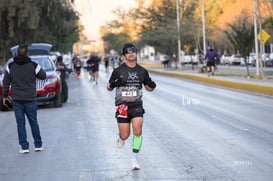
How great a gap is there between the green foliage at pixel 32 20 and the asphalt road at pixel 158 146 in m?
22.7

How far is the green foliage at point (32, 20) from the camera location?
38875mm

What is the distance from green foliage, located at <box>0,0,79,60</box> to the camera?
38875 mm

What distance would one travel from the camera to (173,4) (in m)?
59.9

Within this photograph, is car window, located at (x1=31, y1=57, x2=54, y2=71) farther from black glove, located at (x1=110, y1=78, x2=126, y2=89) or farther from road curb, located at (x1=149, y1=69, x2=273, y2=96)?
black glove, located at (x1=110, y1=78, x2=126, y2=89)

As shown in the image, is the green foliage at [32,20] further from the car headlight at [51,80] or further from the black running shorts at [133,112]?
the black running shorts at [133,112]

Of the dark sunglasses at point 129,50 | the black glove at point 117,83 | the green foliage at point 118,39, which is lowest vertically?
the black glove at point 117,83

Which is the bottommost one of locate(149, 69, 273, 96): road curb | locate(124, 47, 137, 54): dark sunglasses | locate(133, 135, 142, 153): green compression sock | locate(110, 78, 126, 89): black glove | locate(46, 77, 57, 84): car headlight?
locate(149, 69, 273, 96): road curb

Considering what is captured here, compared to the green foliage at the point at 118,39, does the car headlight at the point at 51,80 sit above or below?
below

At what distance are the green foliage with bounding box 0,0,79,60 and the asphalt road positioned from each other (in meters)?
22.7

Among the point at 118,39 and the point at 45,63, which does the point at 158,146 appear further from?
the point at 118,39

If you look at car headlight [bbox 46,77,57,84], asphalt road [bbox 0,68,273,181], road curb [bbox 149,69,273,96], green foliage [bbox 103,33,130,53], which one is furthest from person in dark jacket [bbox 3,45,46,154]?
green foliage [bbox 103,33,130,53]

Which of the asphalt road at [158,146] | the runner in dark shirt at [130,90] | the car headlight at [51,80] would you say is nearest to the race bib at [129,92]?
the runner in dark shirt at [130,90]

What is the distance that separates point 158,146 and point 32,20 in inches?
1198

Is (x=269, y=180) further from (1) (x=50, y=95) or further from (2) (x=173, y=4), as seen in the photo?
(2) (x=173, y=4)
